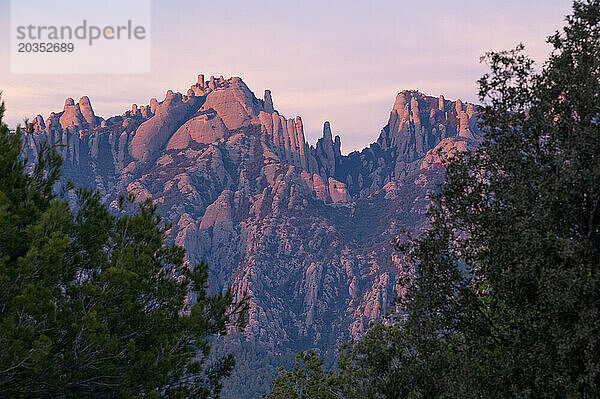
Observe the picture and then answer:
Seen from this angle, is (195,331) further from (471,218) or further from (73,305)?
(471,218)

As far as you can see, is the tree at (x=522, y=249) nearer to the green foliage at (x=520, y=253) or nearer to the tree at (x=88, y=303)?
the green foliage at (x=520, y=253)

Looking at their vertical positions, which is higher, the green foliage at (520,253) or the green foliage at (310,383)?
the green foliage at (520,253)

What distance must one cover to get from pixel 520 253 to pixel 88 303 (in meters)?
10.9

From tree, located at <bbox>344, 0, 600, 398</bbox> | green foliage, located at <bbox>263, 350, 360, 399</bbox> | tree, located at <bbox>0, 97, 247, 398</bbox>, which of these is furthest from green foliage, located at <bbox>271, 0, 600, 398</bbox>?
green foliage, located at <bbox>263, 350, 360, 399</bbox>

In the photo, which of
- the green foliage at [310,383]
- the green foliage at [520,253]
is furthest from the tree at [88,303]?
the green foliage at [310,383]

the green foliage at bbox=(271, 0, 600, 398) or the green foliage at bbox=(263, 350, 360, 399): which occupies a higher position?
the green foliage at bbox=(271, 0, 600, 398)

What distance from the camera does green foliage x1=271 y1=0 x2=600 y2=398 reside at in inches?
525

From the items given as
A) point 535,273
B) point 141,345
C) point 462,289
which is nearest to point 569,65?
point 535,273

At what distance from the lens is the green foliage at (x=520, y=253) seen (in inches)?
525

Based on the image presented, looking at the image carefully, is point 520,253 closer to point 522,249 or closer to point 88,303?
point 522,249

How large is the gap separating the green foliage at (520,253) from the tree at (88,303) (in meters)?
6.52

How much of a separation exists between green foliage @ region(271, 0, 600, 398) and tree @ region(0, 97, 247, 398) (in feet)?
21.4

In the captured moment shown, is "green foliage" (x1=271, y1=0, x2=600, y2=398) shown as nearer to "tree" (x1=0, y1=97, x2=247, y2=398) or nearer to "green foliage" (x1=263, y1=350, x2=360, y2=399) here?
"tree" (x1=0, y1=97, x2=247, y2=398)

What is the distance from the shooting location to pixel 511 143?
15305 mm
